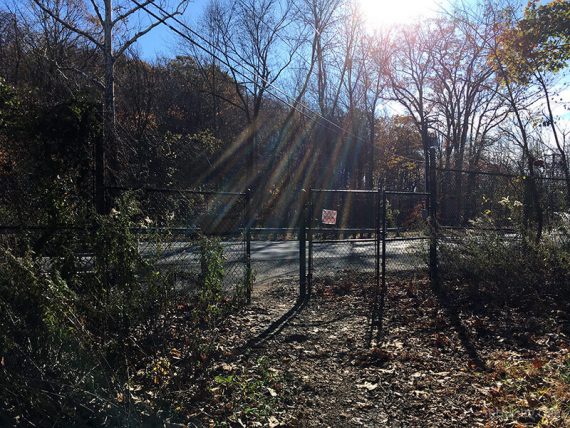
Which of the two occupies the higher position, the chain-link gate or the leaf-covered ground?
the chain-link gate

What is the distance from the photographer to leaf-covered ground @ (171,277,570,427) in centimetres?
381

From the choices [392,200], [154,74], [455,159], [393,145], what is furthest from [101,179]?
[393,145]

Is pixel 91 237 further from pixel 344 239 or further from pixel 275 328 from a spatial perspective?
pixel 344 239

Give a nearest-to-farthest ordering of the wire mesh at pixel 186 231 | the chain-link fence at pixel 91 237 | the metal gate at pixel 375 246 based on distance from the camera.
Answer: the chain-link fence at pixel 91 237 < the wire mesh at pixel 186 231 < the metal gate at pixel 375 246

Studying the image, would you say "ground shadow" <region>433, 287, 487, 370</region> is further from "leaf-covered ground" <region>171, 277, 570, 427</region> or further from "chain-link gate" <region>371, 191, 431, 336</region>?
"chain-link gate" <region>371, 191, 431, 336</region>

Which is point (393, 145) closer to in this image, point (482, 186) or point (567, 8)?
point (482, 186)

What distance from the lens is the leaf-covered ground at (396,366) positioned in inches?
150

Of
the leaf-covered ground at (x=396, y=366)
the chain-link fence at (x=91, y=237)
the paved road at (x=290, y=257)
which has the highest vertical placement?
the chain-link fence at (x=91, y=237)

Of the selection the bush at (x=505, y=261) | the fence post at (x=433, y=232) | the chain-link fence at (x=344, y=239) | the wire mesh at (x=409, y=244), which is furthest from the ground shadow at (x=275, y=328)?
the bush at (x=505, y=261)

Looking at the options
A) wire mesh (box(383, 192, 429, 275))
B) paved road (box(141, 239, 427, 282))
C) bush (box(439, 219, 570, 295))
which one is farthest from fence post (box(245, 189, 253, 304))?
bush (box(439, 219, 570, 295))

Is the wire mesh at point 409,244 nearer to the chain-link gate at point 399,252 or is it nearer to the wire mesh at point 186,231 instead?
the chain-link gate at point 399,252

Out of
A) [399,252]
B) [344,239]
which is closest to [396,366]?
[399,252]

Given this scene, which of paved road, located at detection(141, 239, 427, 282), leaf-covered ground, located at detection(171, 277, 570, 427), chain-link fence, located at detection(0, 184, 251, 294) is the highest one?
chain-link fence, located at detection(0, 184, 251, 294)

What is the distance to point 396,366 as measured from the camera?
500cm
